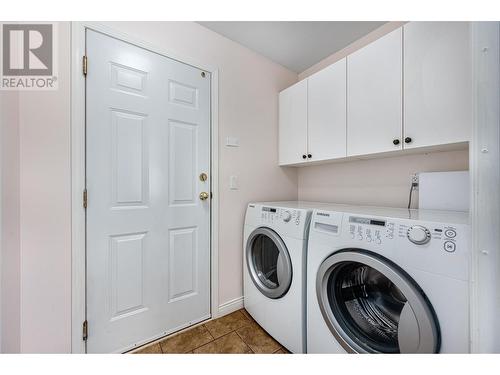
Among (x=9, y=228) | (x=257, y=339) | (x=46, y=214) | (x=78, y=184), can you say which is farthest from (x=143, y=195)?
(x=257, y=339)

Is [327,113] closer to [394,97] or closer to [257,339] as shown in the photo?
[394,97]

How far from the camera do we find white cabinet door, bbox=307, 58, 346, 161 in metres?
1.44

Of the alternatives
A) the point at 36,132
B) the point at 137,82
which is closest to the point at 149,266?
the point at 36,132

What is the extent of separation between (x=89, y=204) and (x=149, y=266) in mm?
533

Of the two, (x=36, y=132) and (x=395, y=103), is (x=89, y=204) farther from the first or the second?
(x=395, y=103)

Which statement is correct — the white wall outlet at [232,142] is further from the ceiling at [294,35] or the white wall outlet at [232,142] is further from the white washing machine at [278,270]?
the ceiling at [294,35]

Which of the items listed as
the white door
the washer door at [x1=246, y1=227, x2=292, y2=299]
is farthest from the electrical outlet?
the white door

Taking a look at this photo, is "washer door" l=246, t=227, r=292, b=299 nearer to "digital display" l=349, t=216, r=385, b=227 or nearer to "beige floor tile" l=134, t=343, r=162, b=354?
"digital display" l=349, t=216, r=385, b=227

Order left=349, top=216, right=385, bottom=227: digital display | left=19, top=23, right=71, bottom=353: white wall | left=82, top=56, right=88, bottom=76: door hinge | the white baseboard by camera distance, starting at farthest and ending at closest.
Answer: the white baseboard
left=82, top=56, right=88, bottom=76: door hinge
left=19, top=23, right=71, bottom=353: white wall
left=349, top=216, right=385, bottom=227: digital display

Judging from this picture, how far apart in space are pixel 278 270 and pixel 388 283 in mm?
618

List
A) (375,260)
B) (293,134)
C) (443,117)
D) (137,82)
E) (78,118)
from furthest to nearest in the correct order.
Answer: (293,134)
(137,82)
(78,118)
(443,117)
(375,260)

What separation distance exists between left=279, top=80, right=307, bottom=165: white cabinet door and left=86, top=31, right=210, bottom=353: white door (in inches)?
29.2

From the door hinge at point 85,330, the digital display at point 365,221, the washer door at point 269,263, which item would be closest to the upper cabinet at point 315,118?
the digital display at point 365,221
